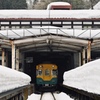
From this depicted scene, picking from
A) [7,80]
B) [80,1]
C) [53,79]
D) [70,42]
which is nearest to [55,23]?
[53,79]

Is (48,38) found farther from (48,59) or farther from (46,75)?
(48,59)

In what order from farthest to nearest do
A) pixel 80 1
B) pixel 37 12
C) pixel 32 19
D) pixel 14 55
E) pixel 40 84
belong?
pixel 80 1
pixel 37 12
pixel 32 19
pixel 40 84
pixel 14 55

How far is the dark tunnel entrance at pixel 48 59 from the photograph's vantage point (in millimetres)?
35125

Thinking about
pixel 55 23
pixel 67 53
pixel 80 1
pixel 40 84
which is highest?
pixel 80 1

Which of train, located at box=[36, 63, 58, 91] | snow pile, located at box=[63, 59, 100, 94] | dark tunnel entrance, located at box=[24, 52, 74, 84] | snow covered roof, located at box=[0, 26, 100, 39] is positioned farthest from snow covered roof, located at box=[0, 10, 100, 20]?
snow pile, located at box=[63, 59, 100, 94]

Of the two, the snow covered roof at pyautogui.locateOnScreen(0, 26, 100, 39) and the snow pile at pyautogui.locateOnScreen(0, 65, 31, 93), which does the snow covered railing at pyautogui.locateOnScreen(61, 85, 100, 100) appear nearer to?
the snow pile at pyautogui.locateOnScreen(0, 65, 31, 93)

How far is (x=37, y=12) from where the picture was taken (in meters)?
35.3

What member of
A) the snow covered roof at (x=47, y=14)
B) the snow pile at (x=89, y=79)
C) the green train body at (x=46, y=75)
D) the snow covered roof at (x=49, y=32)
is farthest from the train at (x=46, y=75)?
the snow pile at (x=89, y=79)

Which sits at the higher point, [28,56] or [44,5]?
[44,5]

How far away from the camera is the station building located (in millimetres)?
24891

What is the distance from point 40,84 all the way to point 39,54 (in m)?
6.34

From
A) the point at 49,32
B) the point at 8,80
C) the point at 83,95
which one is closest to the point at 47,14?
the point at 49,32

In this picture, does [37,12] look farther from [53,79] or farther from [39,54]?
[53,79]

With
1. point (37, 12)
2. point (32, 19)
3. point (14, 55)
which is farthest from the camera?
point (37, 12)
